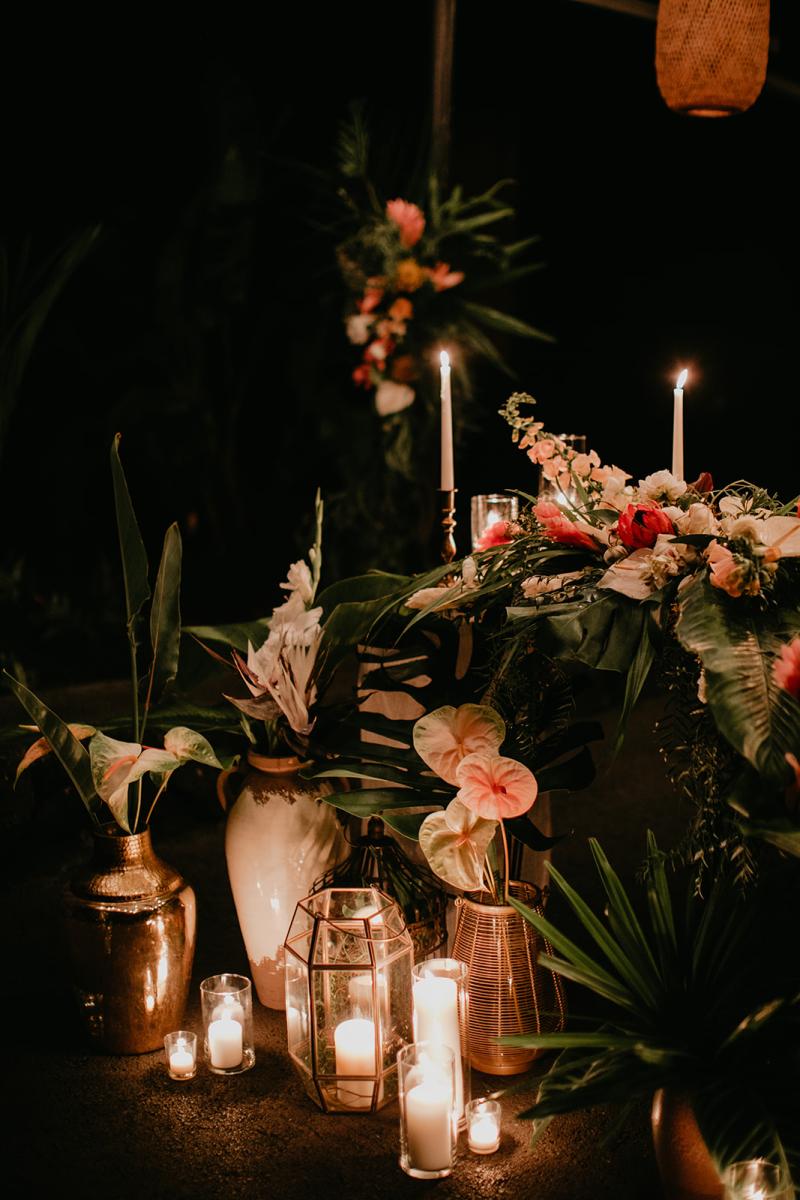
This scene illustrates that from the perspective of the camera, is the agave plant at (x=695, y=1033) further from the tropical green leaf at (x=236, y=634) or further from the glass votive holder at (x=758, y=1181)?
the tropical green leaf at (x=236, y=634)

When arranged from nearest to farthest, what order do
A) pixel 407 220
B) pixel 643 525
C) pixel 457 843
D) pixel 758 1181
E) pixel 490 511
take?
1. pixel 758 1181
2. pixel 643 525
3. pixel 457 843
4. pixel 490 511
5. pixel 407 220

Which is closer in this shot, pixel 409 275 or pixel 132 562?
pixel 132 562

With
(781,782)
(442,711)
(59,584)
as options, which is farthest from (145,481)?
(781,782)

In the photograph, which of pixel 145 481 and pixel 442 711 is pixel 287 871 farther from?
pixel 145 481

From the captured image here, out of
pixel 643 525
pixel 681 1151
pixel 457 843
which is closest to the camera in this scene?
pixel 681 1151

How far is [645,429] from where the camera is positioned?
4312mm

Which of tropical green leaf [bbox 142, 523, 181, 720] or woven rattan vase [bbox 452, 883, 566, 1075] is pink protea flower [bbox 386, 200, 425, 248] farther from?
woven rattan vase [bbox 452, 883, 566, 1075]

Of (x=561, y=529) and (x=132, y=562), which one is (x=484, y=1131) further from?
(x=132, y=562)

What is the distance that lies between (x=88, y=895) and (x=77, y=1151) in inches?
13.7

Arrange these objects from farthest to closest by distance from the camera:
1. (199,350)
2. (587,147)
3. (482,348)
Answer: (587,147) → (199,350) → (482,348)

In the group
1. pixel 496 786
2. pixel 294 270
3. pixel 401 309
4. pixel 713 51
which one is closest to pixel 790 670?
pixel 496 786

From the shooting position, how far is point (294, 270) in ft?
12.4

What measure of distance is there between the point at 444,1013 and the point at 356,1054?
143 millimetres

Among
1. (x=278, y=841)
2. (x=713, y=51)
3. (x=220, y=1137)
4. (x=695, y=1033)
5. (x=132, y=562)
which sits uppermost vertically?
(x=713, y=51)
